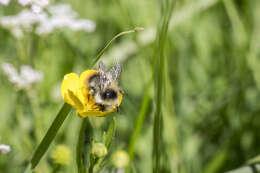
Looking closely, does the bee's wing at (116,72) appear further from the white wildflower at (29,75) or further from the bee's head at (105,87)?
the white wildflower at (29,75)

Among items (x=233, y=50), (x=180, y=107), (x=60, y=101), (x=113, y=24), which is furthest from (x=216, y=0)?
(x=60, y=101)

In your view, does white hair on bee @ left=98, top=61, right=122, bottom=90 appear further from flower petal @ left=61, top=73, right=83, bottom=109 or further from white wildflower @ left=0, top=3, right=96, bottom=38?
white wildflower @ left=0, top=3, right=96, bottom=38

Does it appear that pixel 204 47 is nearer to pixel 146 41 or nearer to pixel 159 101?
pixel 146 41

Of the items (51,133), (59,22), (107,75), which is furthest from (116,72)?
(59,22)

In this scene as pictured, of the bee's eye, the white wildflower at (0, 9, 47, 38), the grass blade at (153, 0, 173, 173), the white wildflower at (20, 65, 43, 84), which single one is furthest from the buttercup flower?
the white wildflower at (0, 9, 47, 38)

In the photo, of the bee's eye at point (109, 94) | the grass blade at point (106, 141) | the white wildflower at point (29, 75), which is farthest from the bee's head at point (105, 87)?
the white wildflower at point (29, 75)

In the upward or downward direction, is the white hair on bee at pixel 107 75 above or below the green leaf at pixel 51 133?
above

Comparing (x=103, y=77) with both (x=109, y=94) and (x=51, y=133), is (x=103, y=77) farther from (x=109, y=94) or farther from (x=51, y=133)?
(x=51, y=133)
